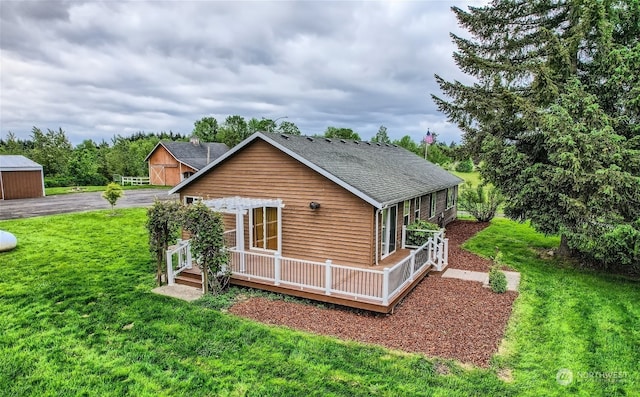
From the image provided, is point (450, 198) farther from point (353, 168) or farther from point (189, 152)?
point (189, 152)

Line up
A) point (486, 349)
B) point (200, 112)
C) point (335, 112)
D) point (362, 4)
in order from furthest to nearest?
point (200, 112) < point (335, 112) < point (362, 4) < point (486, 349)

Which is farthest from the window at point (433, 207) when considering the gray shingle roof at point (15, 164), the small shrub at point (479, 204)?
the gray shingle roof at point (15, 164)

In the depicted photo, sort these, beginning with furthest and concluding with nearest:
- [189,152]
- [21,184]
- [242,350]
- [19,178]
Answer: [189,152], [21,184], [19,178], [242,350]

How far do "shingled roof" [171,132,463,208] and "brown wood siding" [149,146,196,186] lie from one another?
104 feet

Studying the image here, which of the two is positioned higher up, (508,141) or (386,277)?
(508,141)

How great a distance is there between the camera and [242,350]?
7.14 metres

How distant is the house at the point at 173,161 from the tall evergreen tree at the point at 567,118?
34806mm

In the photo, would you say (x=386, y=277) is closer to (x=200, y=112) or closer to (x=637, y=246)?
(x=637, y=246)

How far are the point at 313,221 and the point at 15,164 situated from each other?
3008cm

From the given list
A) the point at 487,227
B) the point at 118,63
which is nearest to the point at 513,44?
the point at 487,227

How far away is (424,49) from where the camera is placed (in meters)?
20.7

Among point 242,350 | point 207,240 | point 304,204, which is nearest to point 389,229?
point 304,204

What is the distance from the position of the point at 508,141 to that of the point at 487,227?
368 inches

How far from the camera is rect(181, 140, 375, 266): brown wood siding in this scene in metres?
10.7
